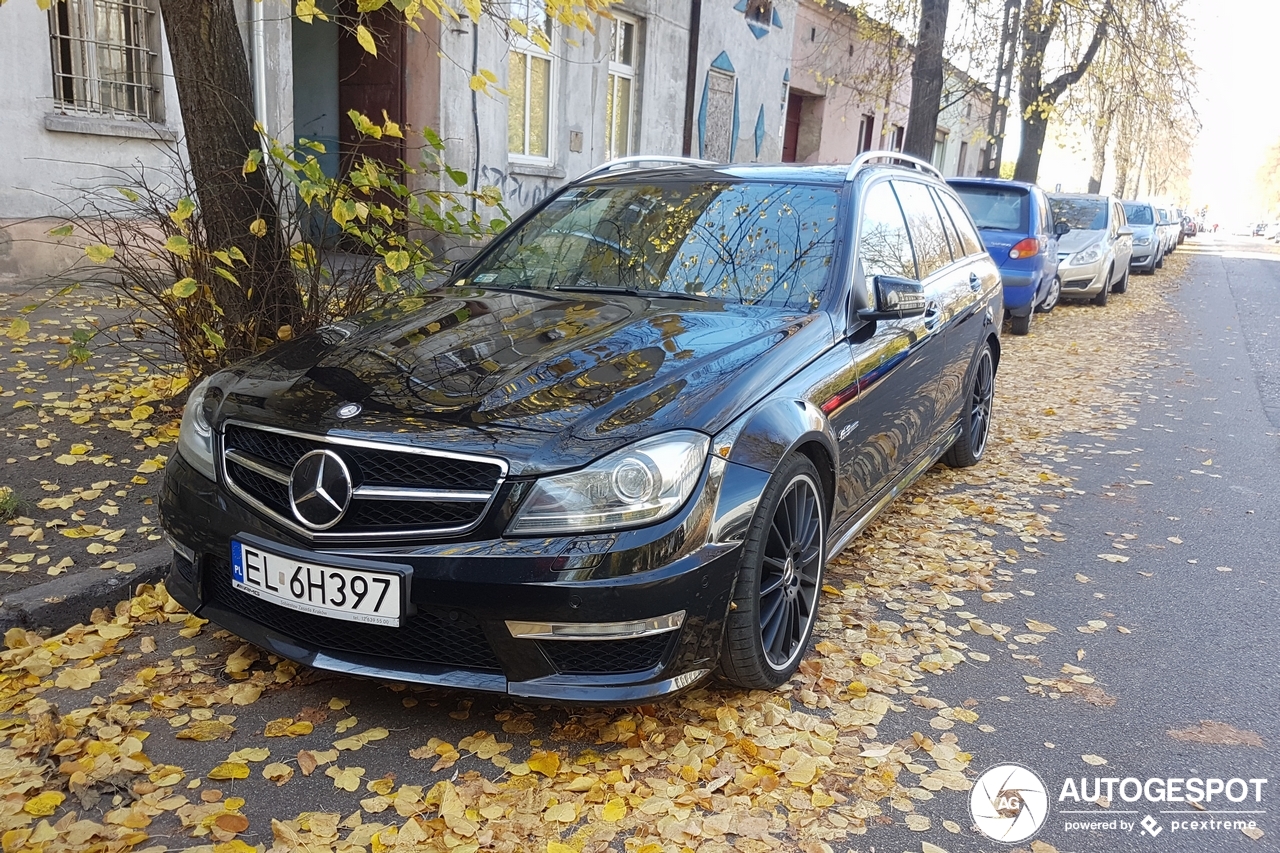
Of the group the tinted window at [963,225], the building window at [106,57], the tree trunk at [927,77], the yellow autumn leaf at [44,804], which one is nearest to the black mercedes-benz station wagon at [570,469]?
the yellow autumn leaf at [44,804]

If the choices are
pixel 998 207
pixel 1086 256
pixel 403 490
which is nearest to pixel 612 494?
pixel 403 490

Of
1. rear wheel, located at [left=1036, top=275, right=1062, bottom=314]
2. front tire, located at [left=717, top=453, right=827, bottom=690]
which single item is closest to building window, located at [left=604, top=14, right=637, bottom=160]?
rear wheel, located at [left=1036, top=275, right=1062, bottom=314]

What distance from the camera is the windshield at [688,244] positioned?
374 centimetres

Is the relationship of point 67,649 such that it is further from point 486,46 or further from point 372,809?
point 486,46

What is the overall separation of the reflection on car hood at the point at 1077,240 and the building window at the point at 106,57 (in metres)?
13.1

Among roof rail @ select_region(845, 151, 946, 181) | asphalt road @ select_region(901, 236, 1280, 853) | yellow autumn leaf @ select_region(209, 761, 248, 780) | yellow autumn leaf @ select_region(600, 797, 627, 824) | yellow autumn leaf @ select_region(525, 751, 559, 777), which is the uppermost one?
roof rail @ select_region(845, 151, 946, 181)

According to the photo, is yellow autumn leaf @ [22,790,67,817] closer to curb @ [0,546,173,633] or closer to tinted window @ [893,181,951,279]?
curb @ [0,546,173,633]

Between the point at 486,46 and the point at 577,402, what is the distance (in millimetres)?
9929

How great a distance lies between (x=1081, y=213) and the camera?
54.3 ft

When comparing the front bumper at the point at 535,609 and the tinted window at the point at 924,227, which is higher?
the tinted window at the point at 924,227

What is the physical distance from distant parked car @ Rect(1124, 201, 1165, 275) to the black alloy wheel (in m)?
20.0

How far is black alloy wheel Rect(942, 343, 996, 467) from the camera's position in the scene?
581cm

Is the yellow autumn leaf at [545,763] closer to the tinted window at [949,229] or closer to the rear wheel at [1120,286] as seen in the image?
the tinted window at [949,229]

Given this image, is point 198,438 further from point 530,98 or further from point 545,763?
point 530,98
